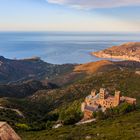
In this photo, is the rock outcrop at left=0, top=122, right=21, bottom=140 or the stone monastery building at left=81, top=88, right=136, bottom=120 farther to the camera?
the stone monastery building at left=81, top=88, right=136, bottom=120

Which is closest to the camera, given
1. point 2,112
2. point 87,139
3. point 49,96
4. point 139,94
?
point 87,139

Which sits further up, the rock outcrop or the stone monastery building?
the rock outcrop

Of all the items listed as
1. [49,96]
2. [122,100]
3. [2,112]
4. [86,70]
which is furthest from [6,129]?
[86,70]

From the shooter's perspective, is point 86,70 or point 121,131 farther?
point 86,70

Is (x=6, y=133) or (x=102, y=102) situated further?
(x=102, y=102)

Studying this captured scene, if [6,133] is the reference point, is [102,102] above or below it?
below

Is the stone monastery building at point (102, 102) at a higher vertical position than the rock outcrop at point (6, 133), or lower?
lower

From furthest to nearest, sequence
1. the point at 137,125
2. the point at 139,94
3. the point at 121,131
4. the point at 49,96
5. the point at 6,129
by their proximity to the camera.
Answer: the point at 49,96, the point at 139,94, the point at 137,125, the point at 121,131, the point at 6,129

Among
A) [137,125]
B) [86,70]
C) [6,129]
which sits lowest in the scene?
[86,70]

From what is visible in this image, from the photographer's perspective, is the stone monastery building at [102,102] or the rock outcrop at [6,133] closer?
the rock outcrop at [6,133]

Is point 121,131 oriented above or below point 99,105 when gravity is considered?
above

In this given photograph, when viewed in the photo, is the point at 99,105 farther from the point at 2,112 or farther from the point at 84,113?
the point at 2,112
